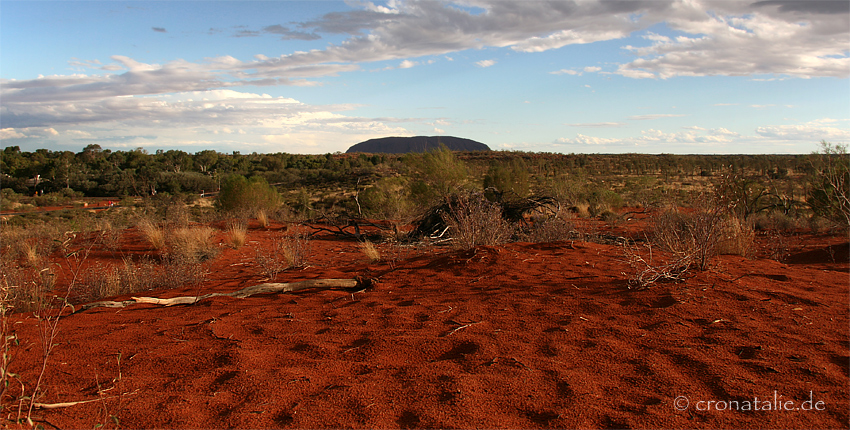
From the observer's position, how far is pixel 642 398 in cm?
271

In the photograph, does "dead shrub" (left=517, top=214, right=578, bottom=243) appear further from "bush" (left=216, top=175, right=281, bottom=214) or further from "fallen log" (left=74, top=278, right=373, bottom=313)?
"bush" (left=216, top=175, right=281, bottom=214)

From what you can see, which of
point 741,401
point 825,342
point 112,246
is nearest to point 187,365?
point 741,401

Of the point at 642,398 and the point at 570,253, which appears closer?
the point at 642,398

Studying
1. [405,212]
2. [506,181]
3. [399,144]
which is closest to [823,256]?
[405,212]

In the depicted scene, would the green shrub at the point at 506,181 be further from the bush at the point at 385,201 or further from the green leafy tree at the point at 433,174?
the bush at the point at 385,201

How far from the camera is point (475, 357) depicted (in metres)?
3.31

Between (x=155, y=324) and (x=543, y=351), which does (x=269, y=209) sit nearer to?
(x=155, y=324)

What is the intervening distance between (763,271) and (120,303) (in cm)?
766

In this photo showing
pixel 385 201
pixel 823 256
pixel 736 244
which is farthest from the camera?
pixel 385 201

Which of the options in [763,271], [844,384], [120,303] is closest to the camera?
[844,384]

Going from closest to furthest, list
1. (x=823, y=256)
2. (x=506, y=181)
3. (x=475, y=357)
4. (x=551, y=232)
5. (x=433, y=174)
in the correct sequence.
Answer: (x=475, y=357) → (x=823, y=256) → (x=551, y=232) → (x=433, y=174) → (x=506, y=181)

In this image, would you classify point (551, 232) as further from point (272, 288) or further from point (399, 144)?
point (399, 144)

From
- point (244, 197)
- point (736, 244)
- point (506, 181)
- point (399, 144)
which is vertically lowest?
point (736, 244)

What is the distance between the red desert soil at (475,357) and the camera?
8.39ft
